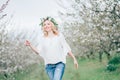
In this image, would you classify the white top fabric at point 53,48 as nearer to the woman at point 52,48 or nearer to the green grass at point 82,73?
the woman at point 52,48

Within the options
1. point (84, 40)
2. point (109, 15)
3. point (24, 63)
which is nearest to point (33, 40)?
point (24, 63)

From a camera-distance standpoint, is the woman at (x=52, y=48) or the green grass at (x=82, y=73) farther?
the green grass at (x=82, y=73)

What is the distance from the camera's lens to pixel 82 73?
30.5 ft

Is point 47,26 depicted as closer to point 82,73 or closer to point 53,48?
point 53,48

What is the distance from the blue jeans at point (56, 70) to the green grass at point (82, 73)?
3058 millimetres

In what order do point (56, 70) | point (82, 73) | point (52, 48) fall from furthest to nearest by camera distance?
Answer: point (82, 73), point (52, 48), point (56, 70)

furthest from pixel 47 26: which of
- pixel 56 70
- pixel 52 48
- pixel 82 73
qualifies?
pixel 82 73

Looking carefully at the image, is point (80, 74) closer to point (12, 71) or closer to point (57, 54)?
point (12, 71)

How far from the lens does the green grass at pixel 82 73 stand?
9.07m

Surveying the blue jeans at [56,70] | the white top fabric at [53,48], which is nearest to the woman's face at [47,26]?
the white top fabric at [53,48]

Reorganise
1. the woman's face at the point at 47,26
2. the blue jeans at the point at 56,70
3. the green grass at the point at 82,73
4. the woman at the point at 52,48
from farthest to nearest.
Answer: the green grass at the point at 82,73, the woman's face at the point at 47,26, the woman at the point at 52,48, the blue jeans at the point at 56,70

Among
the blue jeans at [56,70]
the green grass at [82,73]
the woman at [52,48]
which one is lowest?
the green grass at [82,73]

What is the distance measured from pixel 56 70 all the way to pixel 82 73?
3.45 m

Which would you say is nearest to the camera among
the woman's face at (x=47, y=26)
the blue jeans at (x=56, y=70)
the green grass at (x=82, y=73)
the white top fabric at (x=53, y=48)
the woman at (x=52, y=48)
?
the blue jeans at (x=56, y=70)
